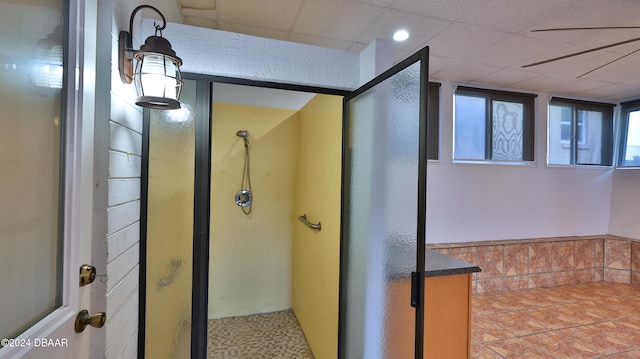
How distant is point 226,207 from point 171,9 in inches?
68.7

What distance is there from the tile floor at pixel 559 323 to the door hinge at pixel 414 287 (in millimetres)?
1520

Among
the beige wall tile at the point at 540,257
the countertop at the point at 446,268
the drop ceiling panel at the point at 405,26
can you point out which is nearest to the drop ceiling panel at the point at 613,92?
the beige wall tile at the point at 540,257

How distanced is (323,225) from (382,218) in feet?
2.69

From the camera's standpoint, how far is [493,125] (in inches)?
137

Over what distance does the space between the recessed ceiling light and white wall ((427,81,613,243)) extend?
1263 mm

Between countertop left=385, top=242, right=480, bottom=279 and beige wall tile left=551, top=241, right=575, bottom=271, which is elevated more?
countertop left=385, top=242, right=480, bottom=279

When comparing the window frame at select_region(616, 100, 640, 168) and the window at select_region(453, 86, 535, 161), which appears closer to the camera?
the window at select_region(453, 86, 535, 161)

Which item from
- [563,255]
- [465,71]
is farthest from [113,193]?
[563,255]

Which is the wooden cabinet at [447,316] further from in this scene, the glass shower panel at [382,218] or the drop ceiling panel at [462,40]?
the drop ceiling panel at [462,40]

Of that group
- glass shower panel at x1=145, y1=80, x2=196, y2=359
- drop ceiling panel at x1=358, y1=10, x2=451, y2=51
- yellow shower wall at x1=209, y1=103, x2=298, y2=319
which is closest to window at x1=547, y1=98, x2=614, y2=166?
drop ceiling panel at x1=358, y1=10, x2=451, y2=51

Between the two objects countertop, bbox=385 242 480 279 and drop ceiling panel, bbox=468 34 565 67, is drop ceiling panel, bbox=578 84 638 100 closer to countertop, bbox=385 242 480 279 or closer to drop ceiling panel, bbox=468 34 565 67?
drop ceiling panel, bbox=468 34 565 67

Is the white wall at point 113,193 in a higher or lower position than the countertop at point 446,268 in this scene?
higher

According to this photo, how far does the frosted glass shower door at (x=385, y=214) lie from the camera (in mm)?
1156

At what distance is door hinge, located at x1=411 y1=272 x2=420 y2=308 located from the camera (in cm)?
114
